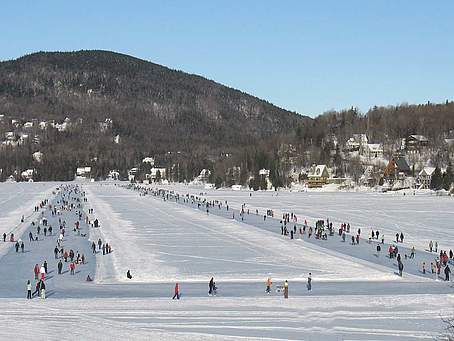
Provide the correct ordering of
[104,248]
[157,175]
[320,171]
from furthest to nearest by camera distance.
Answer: [157,175] < [320,171] < [104,248]

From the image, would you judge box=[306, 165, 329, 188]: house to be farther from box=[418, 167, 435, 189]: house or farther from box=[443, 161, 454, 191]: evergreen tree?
box=[443, 161, 454, 191]: evergreen tree

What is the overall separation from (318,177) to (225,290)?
89.0m

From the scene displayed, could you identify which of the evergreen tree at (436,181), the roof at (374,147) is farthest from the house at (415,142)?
the evergreen tree at (436,181)

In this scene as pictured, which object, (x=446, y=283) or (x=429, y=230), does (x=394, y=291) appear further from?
(x=429, y=230)

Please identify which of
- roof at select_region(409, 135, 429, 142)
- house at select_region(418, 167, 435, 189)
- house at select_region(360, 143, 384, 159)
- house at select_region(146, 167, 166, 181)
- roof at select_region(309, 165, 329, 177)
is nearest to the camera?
house at select_region(418, 167, 435, 189)

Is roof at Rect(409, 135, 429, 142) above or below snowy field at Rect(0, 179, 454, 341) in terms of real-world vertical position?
above

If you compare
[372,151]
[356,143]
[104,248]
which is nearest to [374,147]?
[372,151]

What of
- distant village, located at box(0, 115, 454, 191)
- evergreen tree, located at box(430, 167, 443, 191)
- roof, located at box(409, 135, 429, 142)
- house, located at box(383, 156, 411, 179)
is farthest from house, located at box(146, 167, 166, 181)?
evergreen tree, located at box(430, 167, 443, 191)

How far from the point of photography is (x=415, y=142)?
11994cm

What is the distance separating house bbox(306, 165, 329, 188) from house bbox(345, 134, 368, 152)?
14217 millimetres

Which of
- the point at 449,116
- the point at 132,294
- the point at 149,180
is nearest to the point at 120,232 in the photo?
the point at 132,294

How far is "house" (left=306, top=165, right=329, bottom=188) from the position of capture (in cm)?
10769

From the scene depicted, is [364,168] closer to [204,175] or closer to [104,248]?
[204,175]

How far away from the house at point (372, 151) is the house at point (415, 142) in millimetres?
5099
